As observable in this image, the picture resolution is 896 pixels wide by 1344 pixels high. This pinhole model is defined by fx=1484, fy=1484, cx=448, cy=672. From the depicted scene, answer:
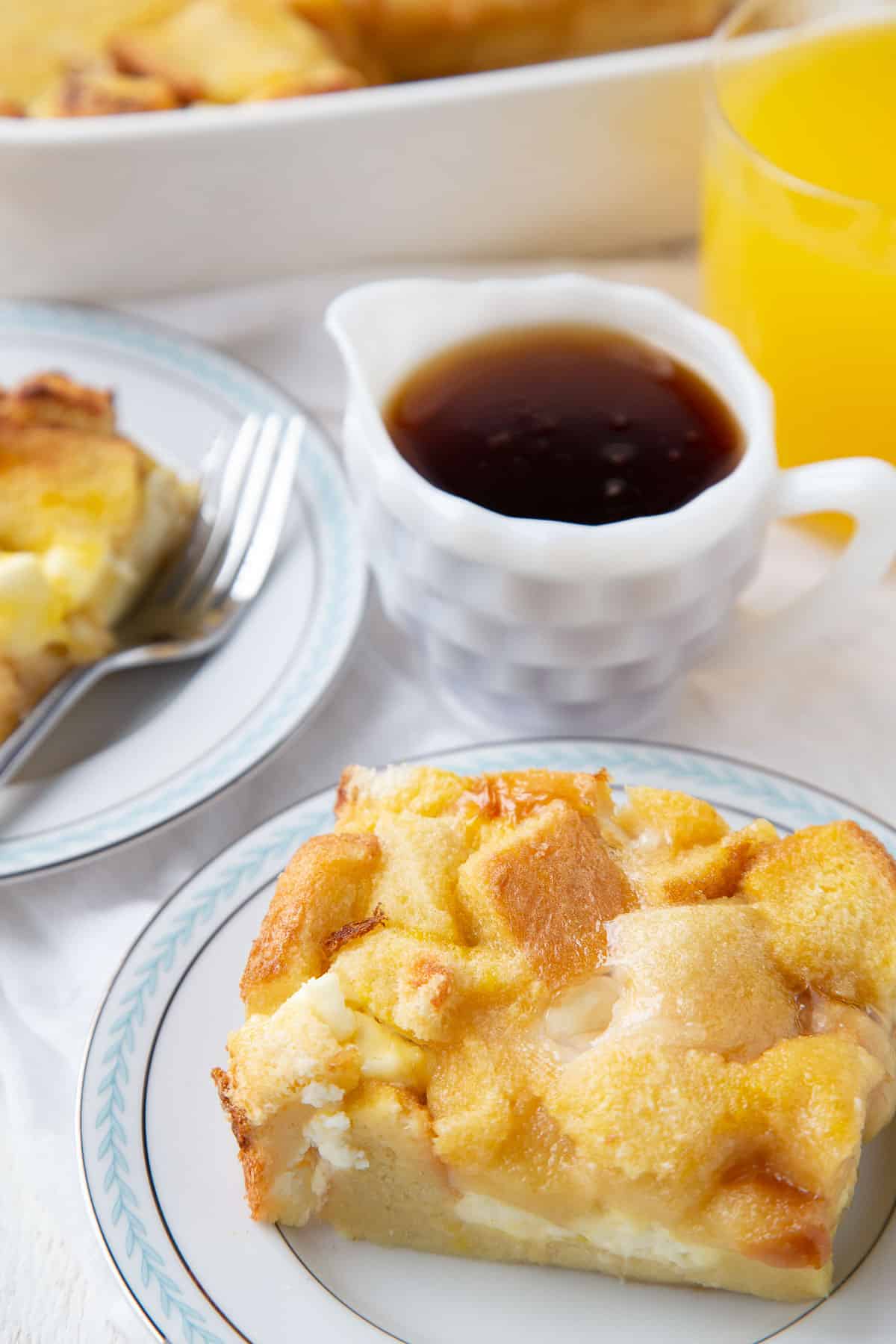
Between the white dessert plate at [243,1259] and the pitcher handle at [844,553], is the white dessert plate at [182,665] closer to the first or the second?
the white dessert plate at [243,1259]

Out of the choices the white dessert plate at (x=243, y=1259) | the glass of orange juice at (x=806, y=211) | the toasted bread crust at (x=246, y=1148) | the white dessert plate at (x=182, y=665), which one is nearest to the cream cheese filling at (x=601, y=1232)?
the white dessert plate at (x=243, y=1259)

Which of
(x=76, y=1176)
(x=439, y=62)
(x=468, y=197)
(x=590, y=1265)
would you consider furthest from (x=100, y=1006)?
(x=439, y=62)

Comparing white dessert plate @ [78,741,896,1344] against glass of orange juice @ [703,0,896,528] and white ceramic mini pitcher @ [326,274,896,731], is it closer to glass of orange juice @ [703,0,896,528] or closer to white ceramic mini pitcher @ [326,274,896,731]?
white ceramic mini pitcher @ [326,274,896,731]

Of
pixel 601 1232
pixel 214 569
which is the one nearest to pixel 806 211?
pixel 214 569

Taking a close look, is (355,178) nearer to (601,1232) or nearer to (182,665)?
(182,665)

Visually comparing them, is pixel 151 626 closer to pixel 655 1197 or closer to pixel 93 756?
pixel 93 756

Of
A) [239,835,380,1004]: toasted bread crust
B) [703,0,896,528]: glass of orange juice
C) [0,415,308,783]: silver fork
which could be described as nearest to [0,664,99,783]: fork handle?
[0,415,308,783]: silver fork
